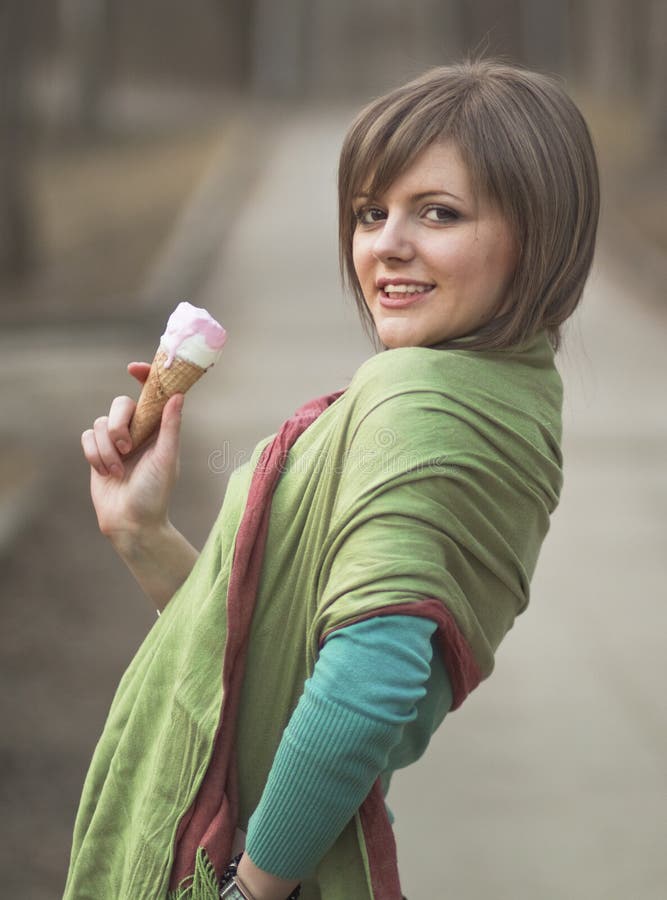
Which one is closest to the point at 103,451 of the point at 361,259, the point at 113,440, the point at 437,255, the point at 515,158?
the point at 113,440

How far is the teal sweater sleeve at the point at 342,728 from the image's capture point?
1473 millimetres

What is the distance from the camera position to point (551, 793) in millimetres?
4199

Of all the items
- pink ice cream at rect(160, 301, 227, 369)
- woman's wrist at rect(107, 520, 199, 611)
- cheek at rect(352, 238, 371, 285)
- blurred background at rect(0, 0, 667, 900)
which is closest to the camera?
cheek at rect(352, 238, 371, 285)

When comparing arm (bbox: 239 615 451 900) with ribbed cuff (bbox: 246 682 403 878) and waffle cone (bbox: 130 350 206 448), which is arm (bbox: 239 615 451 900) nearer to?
ribbed cuff (bbox: 246 682 403 878)

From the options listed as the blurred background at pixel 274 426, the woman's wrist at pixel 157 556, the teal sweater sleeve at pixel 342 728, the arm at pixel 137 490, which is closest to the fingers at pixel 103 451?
the arm at pixel 137 490

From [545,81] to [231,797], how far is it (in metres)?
1.07

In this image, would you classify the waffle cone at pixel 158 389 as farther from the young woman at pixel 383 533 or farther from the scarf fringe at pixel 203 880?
the scarf fringe at pixel 203 880

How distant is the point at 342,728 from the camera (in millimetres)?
Answer: 1476

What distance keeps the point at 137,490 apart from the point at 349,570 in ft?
1.82

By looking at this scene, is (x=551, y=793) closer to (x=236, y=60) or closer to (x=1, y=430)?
(x=1, y=430)

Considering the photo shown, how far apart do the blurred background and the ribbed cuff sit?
1080mm

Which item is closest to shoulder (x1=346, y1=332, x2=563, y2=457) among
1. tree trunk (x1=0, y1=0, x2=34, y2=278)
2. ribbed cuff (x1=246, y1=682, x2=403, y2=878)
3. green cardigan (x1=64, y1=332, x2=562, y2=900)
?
green cardigan (x1=64, y1=332, x2=562, y2=900)

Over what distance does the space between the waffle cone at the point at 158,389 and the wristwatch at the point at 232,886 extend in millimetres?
662

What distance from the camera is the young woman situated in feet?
4.96
